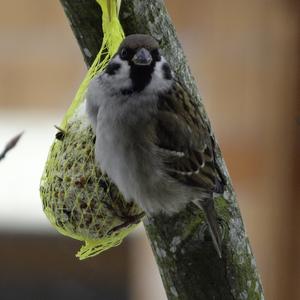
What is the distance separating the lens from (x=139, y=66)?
6.17 ft

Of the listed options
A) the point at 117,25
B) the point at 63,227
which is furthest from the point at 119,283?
the point at 117,25

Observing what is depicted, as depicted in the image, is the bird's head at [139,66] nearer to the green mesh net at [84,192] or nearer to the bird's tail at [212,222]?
the green mesh net at [84,192]

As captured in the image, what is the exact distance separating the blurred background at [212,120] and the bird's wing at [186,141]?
1.76 meters

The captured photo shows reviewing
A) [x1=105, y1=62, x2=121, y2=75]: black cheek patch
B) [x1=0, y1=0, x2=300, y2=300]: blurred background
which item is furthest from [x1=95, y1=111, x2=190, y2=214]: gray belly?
[x1=0, y1=0, x2=300, y2=300]: blurred background

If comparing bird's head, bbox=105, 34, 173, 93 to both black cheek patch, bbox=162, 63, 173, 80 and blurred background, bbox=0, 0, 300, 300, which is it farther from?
blurred background, bbox=0, 0, 300, 300

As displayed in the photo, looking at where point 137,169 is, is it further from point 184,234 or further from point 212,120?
point 212,120

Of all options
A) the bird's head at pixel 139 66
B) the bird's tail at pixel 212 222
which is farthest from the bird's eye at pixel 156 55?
the bird's tail at pixel 212 222

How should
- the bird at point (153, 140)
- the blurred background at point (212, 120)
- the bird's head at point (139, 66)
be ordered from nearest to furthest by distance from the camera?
the bird's head at point (139, 66) < the bird at point (153, 140) < the blurred background at point (212, 120)

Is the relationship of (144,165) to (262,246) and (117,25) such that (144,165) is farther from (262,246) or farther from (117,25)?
(262,246)

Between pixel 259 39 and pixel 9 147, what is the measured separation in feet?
7.86

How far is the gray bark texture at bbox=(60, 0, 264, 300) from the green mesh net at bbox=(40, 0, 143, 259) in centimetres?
6

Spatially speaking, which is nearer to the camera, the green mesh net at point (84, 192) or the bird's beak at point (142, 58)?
the bird's beak at point (142, 58)

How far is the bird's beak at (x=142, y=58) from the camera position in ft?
5.90

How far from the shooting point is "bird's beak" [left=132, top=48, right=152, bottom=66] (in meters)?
1.80
